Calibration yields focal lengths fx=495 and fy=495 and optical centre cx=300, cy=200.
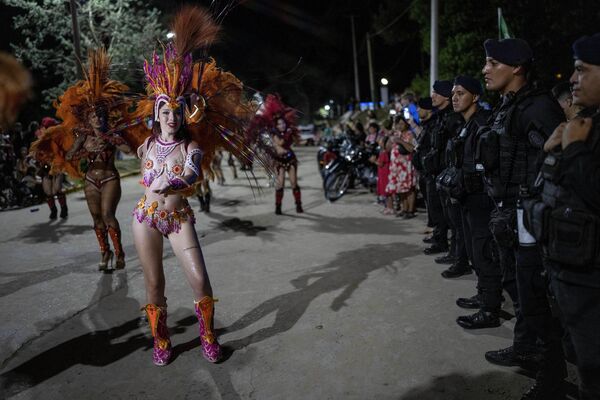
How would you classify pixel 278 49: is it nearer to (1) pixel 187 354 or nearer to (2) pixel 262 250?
(2) pixel 262 250

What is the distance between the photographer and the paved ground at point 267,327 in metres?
3.38

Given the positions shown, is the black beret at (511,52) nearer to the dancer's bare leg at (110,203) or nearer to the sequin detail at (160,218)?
the sequin detail at (160,218)

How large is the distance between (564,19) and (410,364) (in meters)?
17.4

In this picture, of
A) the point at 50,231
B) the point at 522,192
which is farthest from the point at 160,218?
the point at 50,231

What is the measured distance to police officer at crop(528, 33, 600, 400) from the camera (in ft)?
7.06

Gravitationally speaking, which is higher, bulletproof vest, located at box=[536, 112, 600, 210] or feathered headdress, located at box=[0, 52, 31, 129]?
feathered headdress, located at box=[0, 52, 31, 129]

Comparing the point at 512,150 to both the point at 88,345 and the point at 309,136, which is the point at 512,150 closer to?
the point at 88,345

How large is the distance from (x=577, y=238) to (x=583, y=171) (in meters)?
0.31

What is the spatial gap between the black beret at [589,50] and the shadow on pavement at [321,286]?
3000 millimetres

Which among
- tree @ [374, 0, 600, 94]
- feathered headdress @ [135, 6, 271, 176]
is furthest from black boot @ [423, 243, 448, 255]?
tree @ [374, 0, 600, 94]

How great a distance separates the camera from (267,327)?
14.2 feet

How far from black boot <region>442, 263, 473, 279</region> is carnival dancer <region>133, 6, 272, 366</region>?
9.26 ft

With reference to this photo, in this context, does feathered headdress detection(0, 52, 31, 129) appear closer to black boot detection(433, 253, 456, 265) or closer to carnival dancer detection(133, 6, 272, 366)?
carnival dancer detection(133, 6, 272, 366)

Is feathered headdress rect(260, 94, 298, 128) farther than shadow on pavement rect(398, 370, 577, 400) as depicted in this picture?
Yes
